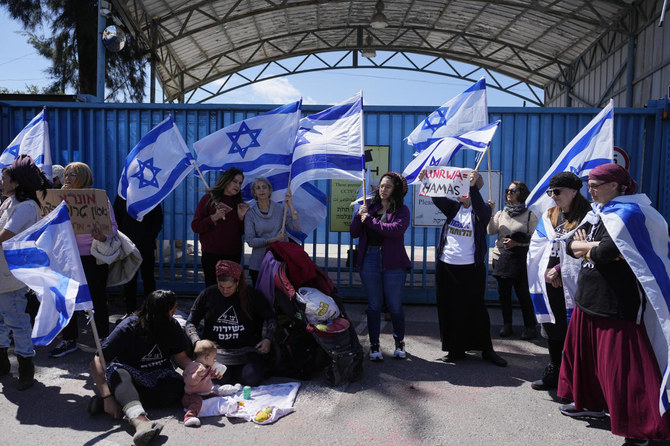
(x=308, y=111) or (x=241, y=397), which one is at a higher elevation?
(x=308, y=111)

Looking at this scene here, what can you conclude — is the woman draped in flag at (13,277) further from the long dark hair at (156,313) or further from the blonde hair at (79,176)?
the long dark hair at (156,313)

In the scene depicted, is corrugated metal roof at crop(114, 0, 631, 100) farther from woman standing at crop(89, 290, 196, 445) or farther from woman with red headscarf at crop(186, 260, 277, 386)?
woman standing at crop(89, 290, 196, 445)

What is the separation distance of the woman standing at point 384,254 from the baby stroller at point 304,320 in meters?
0.41

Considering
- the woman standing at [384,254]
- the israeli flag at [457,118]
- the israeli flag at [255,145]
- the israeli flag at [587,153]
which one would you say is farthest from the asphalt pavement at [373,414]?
the israeli flag at [457,118]

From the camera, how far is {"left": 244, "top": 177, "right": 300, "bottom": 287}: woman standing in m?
5.04

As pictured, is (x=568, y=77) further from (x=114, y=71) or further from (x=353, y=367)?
(x=353, y=367)

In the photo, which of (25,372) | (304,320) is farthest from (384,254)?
(25,372)

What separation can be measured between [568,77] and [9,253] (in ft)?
65.1

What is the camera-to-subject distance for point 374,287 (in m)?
4.89

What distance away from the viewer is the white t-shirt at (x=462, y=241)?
479 centimetres

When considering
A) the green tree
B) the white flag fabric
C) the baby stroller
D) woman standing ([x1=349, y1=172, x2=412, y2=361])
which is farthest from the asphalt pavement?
the green tree

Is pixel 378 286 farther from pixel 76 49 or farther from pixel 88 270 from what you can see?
pixel 76 49

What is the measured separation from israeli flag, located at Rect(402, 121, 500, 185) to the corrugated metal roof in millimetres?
10494

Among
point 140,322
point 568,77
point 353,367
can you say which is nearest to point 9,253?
point 140,322
